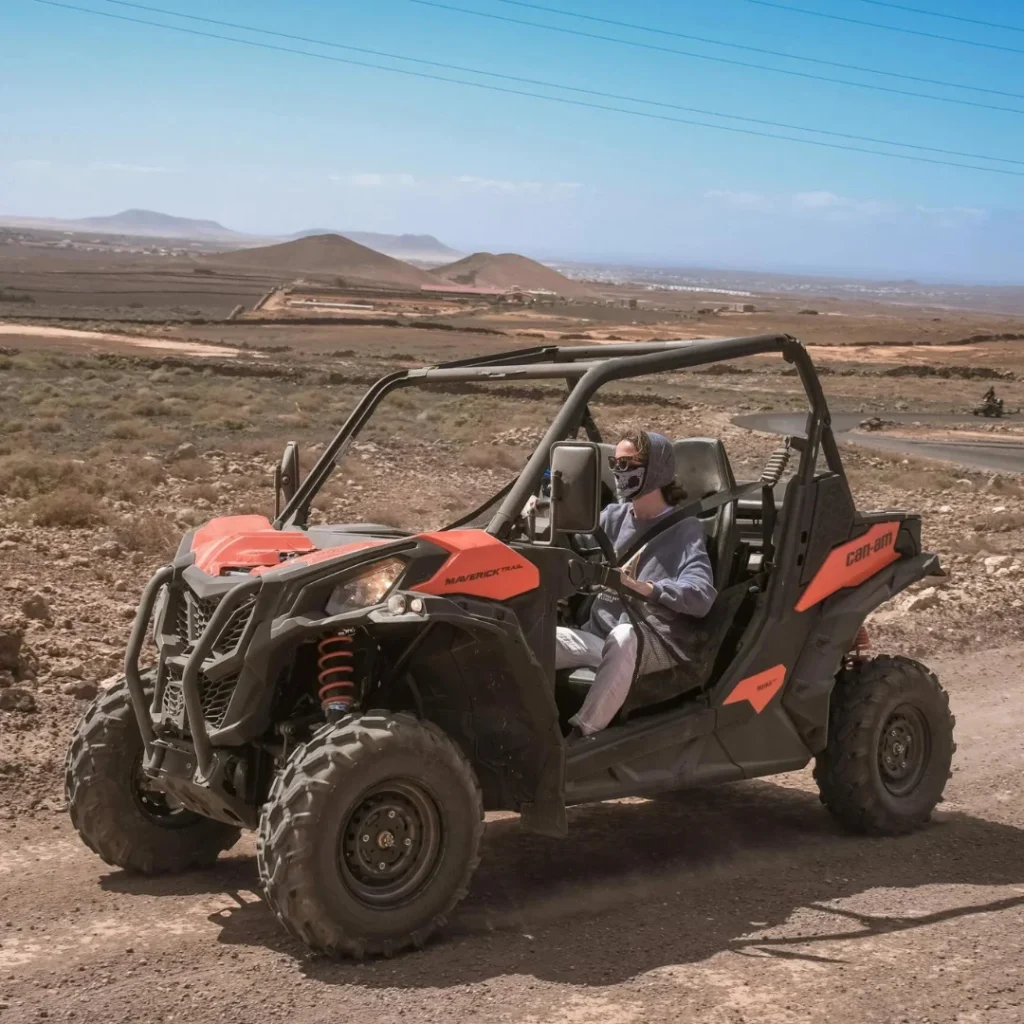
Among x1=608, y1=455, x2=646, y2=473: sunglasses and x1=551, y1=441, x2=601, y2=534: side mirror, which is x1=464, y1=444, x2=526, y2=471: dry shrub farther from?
x1=551, y1=441, x2=601, y2=534: side mirror

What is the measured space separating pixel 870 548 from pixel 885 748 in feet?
3.28

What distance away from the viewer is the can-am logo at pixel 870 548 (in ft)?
23.4

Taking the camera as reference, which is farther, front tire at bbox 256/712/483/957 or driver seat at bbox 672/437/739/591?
driver seat at bbox 672/437/739/591

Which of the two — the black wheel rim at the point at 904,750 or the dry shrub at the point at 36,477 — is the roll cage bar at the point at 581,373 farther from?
the dry shrub at the point at 36,477

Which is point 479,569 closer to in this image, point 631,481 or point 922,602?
point 631,481

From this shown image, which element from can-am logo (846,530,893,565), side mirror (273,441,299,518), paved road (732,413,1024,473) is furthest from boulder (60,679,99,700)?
paved road (732,413,1024,473)

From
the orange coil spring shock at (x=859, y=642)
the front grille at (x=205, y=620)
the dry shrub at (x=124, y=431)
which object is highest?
the front grille at (x=205, y=620)

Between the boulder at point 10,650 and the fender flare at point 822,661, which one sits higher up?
the fender flare at point 822,661

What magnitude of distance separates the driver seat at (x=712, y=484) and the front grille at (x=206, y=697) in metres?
2.40

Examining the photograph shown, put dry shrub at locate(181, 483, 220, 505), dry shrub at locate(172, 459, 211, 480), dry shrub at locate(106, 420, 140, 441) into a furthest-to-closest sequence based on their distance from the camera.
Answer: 1. dry shrub at locate(106, 420, 140, 441)
2. dry shrub at locate(172, 459, 211, 480)
3. dry shrub at locate(181, 483, 220, 505)

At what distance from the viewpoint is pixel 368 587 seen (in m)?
5.34

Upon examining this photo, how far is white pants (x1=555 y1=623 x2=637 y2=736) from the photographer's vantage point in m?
5.97

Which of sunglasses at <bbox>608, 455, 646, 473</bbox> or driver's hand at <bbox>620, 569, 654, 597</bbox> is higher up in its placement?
sunglasses at <bbox>608, 455, 646, 473</bbox>

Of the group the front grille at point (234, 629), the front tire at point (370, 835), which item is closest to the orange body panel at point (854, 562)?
the front tire at point (370, 835)
